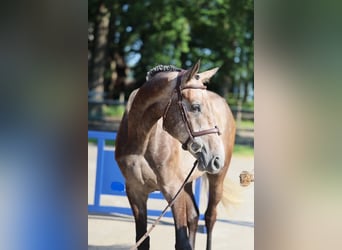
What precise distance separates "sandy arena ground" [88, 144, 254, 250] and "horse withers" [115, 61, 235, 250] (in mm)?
22

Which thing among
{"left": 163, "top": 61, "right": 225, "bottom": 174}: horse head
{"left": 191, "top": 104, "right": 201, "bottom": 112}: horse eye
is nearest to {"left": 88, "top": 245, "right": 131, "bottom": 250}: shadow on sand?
{"left": 163, "top": 61, "right": 225, "bottom": 174}: horse head

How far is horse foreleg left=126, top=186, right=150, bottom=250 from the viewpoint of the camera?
3.96ft

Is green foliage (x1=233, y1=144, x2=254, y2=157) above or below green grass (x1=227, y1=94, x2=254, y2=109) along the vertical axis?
below

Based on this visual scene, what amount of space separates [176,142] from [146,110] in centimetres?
13

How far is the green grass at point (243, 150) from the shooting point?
1081mm

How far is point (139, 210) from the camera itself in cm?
122

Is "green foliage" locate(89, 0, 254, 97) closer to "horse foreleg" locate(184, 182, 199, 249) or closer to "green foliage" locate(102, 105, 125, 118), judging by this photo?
"green foliage" locate(102, 105, 125, 118)

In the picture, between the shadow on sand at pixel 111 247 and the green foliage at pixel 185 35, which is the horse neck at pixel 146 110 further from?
the shadow on sand at pixel 111 247

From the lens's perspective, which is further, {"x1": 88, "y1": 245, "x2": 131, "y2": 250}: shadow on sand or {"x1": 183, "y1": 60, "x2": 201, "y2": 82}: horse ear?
{"x1": 88, "y1": 245, "x2": 131, "y2": 250}: shadow on sand
